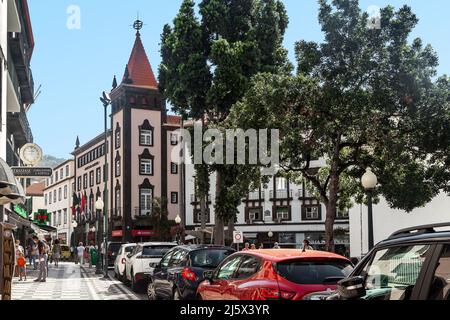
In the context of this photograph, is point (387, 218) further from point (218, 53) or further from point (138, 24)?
point (138, 24)

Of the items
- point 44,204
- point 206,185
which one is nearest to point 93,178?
point 44,204

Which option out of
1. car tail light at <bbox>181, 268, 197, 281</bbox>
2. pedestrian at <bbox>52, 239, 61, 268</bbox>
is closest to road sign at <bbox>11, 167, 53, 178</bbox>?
car tail light at <bbox>181, 268, 197, 281</bbox>

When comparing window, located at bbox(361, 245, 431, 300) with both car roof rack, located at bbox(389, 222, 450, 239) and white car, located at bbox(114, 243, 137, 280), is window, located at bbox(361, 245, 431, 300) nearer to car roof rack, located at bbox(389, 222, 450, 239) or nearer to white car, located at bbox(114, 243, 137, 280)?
car roof rack, located at bbox(389, 222, 450, 239)

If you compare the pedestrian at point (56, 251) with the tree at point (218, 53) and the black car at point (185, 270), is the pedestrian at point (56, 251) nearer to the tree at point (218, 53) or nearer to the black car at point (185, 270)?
the tree at point (218, 53)

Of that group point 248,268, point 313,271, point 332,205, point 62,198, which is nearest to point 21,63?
point 332,205

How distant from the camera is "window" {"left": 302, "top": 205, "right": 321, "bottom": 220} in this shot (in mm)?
60312

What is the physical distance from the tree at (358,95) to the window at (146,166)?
45.3 m

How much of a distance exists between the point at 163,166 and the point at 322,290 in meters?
59.8

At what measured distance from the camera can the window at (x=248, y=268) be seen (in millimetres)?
8258

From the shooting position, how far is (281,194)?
63.1 metres

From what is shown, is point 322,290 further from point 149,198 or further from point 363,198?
point 149,198

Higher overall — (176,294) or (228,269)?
(228,269)

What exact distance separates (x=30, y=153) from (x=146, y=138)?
143 ft

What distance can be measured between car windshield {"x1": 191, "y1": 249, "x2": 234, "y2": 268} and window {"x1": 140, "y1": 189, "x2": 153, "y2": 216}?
5174cm
